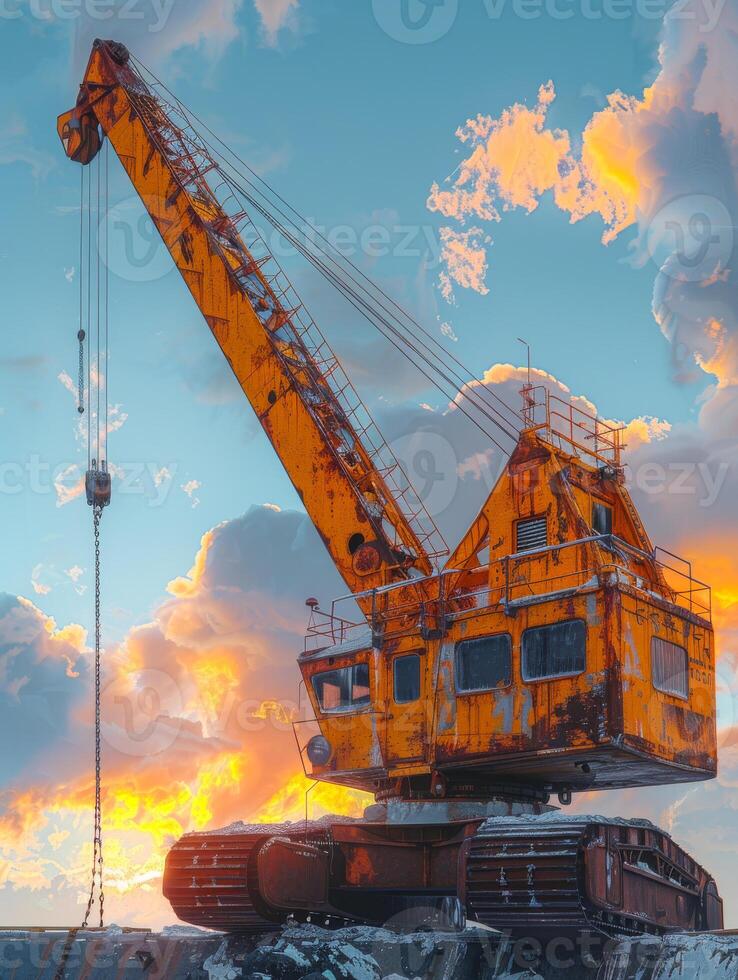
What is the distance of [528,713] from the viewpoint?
74.1 ft

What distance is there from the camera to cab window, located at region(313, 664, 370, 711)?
1000 inches

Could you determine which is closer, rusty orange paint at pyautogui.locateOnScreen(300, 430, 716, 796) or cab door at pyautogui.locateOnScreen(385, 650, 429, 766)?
rusty orange paint at pyautogui.locateOnScreen(300, 430, 716, 796)

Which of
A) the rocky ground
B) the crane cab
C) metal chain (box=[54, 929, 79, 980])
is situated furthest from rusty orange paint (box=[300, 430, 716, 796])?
metal chain (box=[54, 929, 79, 980])

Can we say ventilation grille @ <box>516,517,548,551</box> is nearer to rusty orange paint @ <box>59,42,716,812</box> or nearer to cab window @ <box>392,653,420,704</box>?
rusty orange paint @ <box>59,42,716,812</box>

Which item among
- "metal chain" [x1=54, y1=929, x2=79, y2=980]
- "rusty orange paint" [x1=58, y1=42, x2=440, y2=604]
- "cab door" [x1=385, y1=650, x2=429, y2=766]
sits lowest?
"metal chain" [x1=54, y1=929, x2=79, y2=980]

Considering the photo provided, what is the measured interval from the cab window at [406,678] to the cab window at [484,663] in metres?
0.95

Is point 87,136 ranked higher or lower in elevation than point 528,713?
higher

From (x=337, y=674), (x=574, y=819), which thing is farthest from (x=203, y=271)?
(x=574, y=819)

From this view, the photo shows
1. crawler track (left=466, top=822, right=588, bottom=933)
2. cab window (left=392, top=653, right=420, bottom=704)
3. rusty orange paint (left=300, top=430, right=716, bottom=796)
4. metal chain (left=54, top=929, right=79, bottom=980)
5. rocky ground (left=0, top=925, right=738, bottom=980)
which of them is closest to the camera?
rocky ground (left=0, top=925, right=738, bottom=980)

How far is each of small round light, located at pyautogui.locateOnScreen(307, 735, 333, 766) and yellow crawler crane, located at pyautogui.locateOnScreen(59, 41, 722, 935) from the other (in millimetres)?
42

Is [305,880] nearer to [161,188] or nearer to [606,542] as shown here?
[606,542]

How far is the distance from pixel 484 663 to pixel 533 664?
1.04 metres

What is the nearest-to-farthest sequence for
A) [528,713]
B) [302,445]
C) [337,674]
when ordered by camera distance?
[528,713], [337,674], [302,445]

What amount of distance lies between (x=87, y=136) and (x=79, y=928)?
19.1 meters
